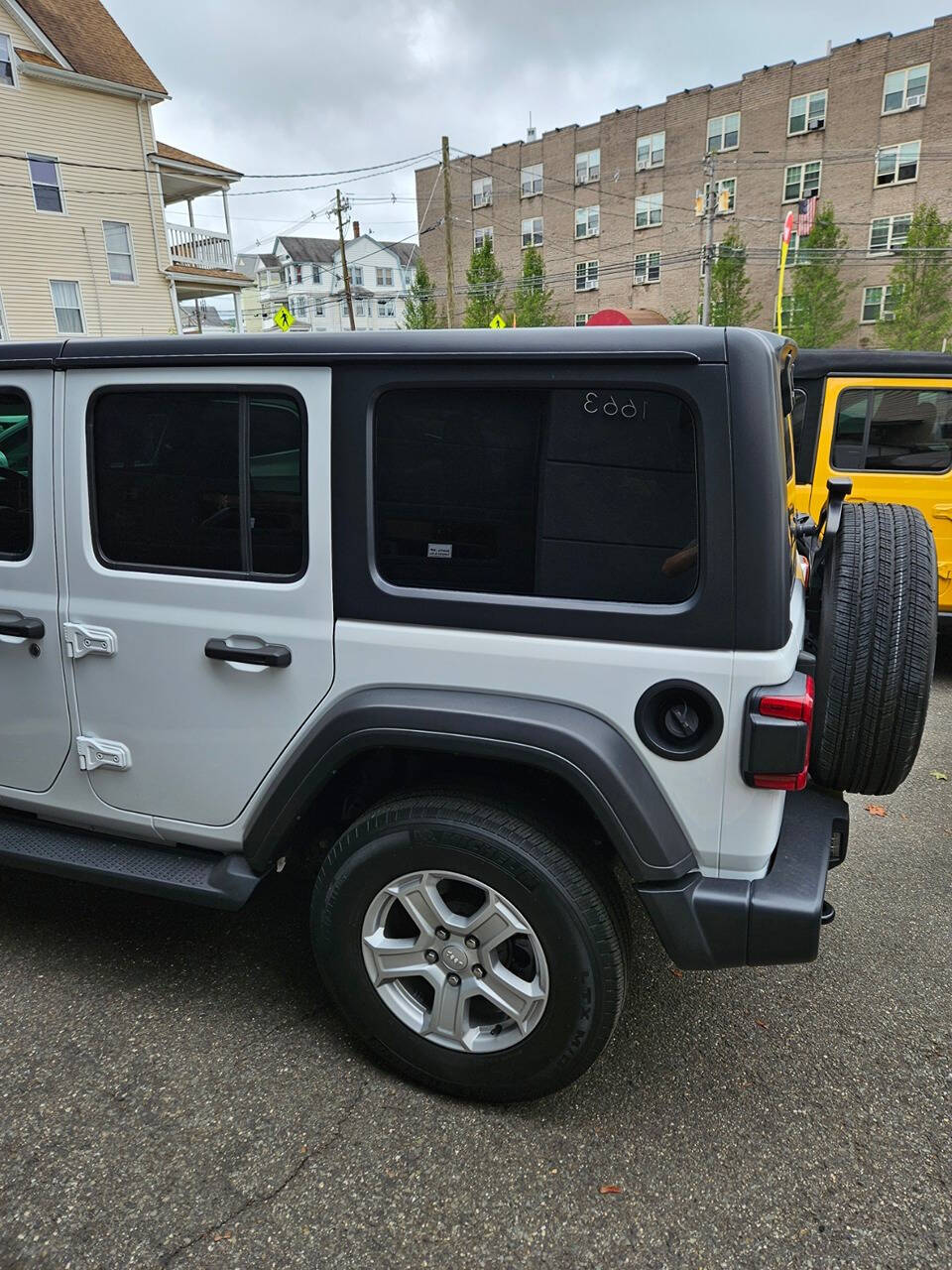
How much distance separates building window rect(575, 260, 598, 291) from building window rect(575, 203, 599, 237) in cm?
139

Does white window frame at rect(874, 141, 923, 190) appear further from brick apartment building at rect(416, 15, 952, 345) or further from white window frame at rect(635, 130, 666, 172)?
white window frame at rect(635, 130, 666, 172)

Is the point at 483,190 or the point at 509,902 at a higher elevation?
the point at 483,190

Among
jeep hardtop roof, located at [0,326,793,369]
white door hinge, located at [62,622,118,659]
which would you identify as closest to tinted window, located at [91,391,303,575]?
jeep hardtop roof, located at [0,326,793,369]

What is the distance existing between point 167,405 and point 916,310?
3509cm

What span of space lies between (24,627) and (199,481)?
29.6 inches

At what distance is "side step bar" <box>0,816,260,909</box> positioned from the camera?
2.33 m

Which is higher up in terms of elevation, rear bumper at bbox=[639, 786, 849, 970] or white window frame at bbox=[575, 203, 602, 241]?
white window frame at bbox=[575, 203, 602, 241]

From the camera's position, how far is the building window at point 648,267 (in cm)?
4031

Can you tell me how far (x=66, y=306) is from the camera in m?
23.9

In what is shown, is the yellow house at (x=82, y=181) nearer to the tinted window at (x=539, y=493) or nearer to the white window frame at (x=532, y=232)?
the white window frame at (x=532, y=232)

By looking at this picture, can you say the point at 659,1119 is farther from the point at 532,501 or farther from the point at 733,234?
the point at 733,234

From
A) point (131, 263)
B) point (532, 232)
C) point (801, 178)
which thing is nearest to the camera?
point (131, 263)

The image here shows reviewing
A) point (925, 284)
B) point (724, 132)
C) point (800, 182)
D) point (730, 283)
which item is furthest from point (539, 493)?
point (724, 132)

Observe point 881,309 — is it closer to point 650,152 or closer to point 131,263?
point 650,152
